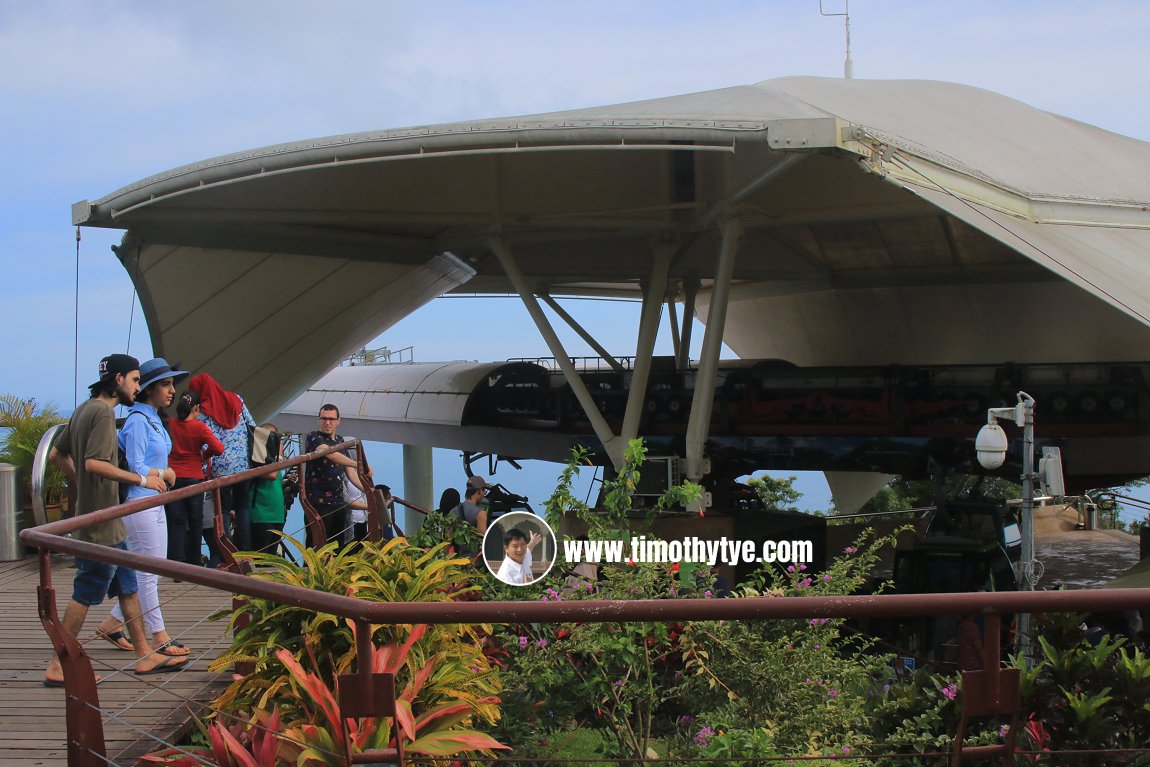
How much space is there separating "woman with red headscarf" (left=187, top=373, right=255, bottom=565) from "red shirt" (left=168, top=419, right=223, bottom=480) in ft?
1.74

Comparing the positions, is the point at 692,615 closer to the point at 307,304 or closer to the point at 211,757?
the point at 211,757

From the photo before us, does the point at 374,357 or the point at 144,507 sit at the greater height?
the point at 374,357

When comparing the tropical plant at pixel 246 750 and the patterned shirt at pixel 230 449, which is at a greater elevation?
the patterned shirt at pixel 230 449

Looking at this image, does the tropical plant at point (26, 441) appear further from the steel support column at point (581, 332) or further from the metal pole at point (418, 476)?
the metal pole at point (418, 476)

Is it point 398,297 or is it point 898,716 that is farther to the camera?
point 398,297

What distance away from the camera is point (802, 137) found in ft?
35.8

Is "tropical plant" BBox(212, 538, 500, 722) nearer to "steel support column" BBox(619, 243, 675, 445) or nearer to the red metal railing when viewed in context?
the red metal railing

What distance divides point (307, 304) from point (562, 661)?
16182 millimetres

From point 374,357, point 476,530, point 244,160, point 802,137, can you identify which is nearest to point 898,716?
point 476,530

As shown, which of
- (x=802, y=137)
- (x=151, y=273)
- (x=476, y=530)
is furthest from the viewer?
(x=151, y=273)

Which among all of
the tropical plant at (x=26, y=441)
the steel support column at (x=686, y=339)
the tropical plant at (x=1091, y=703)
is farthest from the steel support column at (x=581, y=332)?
the tropical plant at (x=1091, y=703)

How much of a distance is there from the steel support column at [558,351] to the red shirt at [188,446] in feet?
32.4

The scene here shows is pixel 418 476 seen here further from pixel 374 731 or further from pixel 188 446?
pixel 374 731

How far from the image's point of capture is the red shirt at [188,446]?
28.6 ft
